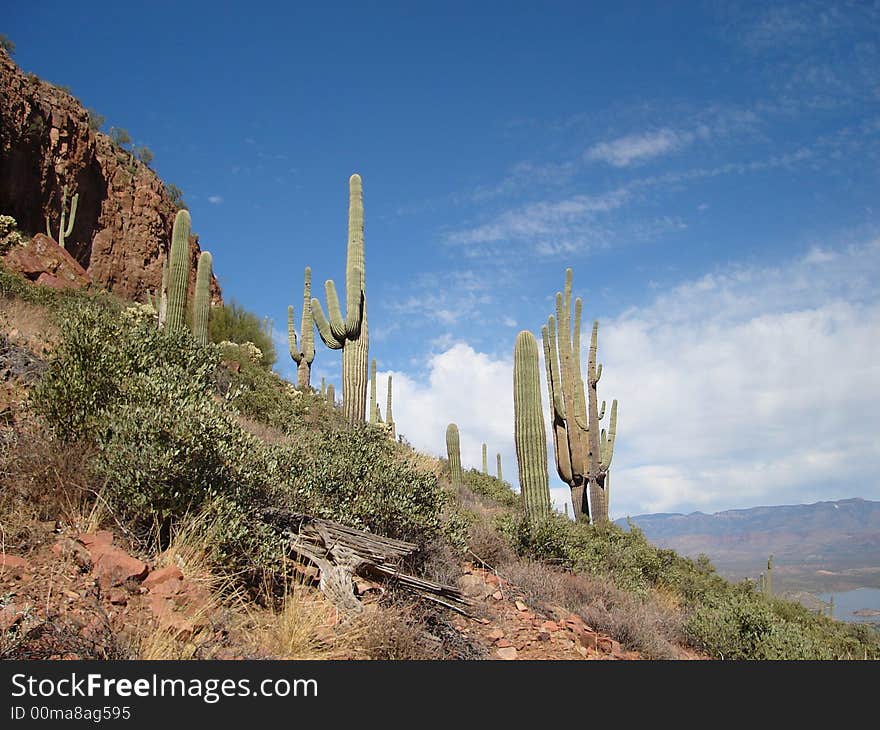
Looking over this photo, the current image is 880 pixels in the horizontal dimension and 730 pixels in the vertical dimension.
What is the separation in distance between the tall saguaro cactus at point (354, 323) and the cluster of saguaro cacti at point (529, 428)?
138 inches

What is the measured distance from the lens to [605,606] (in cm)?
809

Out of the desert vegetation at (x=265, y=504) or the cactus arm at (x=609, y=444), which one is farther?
the cactus arm at (x=609, y=444)

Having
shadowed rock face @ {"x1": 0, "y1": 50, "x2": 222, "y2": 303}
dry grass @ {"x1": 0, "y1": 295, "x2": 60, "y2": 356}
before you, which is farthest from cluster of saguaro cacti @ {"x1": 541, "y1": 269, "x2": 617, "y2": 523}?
shadowed rock face @ {"x1": 0, "y1": 50, "x2": 222, "y2": 303}

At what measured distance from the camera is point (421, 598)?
217 inches

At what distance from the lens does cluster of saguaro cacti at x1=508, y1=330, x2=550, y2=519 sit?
41.2 feet

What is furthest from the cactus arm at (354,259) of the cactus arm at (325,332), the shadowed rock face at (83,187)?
the shadowed rock face at (83,187)

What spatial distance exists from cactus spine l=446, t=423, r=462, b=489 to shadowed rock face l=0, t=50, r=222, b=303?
1947 cm

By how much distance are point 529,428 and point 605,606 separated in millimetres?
5051

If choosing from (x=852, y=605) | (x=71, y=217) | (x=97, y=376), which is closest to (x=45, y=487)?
(x=97, y=376)

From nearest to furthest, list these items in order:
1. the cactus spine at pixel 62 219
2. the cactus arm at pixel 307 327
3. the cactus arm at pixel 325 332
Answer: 1. the cactus arm at pixel 325 332
2. the cactus arm at pixel 307 327
3. the cactus spine at pixel 62 219

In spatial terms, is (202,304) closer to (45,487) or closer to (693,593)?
(45,487)

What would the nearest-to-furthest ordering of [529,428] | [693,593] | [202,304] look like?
[693,593]
[529,428]
[202,304]

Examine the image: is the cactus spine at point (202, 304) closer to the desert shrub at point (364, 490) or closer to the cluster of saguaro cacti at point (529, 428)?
the cluster of saguaro cacti at point (529, 428)

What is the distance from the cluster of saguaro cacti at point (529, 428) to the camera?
12570mm
